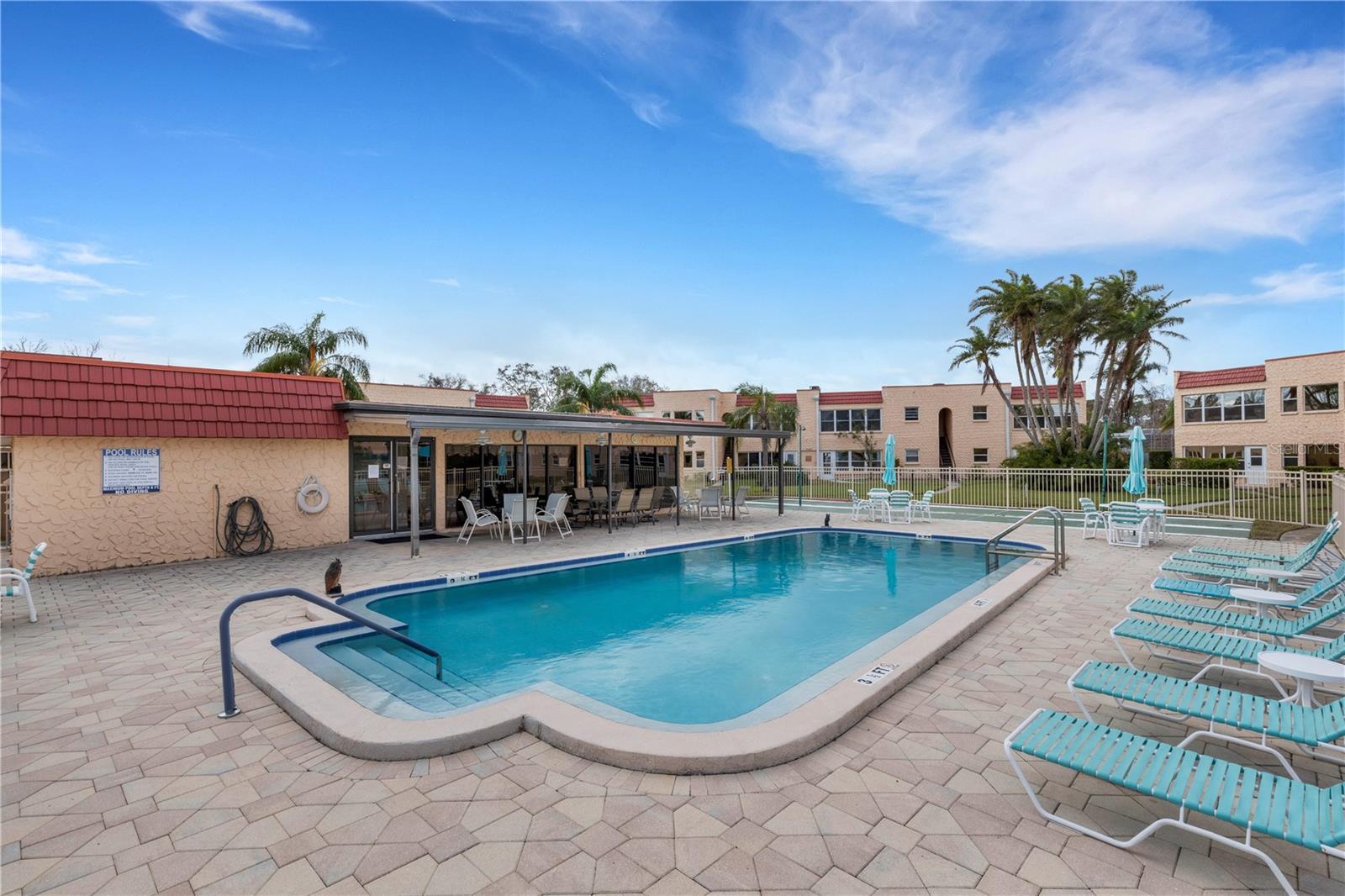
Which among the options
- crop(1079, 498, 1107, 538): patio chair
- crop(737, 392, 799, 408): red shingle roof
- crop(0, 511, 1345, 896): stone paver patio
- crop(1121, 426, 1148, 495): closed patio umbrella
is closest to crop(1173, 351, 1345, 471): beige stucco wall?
crop(1121, 426, 1148, 495): closed patio umbrella

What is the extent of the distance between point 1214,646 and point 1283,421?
31.2 meters

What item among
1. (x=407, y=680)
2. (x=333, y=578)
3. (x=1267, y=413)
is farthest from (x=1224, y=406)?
(x=333, y=578)

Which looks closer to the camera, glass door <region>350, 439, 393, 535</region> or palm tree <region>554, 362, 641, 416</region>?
glass door <region>350, 439, 393, 535</region>

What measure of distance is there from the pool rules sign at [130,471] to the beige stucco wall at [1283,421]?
36979mm

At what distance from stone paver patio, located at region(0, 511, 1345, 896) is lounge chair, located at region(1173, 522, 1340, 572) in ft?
14.0

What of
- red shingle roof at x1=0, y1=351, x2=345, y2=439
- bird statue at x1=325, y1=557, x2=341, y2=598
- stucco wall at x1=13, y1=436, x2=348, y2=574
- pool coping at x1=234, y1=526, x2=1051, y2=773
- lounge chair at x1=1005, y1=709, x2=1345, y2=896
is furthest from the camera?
stucco wall at x1=13, y1=436, x2=348, y2=574

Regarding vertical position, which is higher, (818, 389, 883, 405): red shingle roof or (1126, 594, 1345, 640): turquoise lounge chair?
(818, 389, 883, 405): red shingle roof

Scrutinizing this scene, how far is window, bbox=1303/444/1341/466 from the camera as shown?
80.3 feet

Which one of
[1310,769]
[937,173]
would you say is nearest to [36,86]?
[1310,769]

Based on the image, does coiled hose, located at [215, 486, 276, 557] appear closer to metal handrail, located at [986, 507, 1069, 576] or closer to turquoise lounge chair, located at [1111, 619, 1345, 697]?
metal handrail, located at [986, 507, 1069, 576]

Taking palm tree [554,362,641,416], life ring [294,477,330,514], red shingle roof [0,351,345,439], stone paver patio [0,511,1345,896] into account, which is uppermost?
palm tree [554,362,641,416]

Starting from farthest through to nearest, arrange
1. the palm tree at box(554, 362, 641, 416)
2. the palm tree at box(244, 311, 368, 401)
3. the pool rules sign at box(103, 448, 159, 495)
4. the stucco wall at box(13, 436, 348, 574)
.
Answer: the palm tree at box(554, 362, 641, 416) → the palm tree at box(244, 311, 368, 401) → the pool rules sign at box(103, 448, 159, 495) → the stucco wall at box(13, 436, 348, 574)

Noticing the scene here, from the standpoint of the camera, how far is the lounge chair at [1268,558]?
6.55 metres

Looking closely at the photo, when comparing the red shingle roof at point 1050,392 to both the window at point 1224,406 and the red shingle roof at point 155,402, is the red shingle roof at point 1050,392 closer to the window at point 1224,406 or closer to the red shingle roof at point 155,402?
the window at point 1224,406
